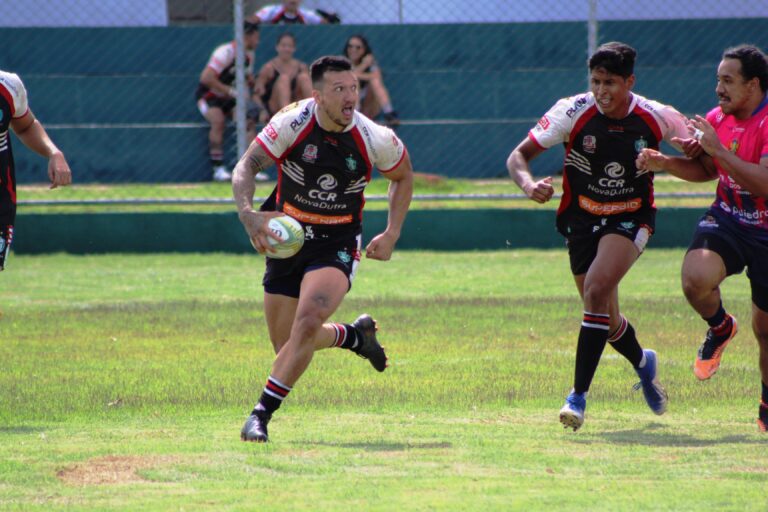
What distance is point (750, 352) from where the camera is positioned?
10.0m

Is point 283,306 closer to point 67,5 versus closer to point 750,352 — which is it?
point 750,352

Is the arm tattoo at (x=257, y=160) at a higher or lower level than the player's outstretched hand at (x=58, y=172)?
higher

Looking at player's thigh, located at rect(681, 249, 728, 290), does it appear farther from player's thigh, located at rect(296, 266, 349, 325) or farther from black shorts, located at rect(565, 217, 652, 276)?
player's thigh, located at rect(296, 266, 349, 325)

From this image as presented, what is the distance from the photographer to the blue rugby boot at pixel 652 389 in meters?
7.84

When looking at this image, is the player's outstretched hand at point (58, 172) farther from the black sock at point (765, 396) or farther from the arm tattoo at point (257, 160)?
the black sock at point (765, 396)

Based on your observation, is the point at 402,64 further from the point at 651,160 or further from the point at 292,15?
the point at 651,160

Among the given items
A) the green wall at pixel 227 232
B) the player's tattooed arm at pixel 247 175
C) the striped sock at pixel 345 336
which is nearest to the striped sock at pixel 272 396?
the player's tattooed arm at pixel 247 175

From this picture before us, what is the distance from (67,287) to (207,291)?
4.99 ft

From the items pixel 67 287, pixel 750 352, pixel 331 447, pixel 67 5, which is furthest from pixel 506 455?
pixel 67 5

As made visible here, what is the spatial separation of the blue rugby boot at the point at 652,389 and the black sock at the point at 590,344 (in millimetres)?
579

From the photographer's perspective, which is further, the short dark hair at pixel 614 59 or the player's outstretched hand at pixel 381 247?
the short dark hair at pixel 614 59

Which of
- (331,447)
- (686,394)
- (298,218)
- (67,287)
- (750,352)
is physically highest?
(298,218)

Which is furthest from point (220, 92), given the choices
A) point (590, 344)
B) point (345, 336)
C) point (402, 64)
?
point (590, 344)

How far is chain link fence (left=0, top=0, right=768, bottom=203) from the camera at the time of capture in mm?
17234
